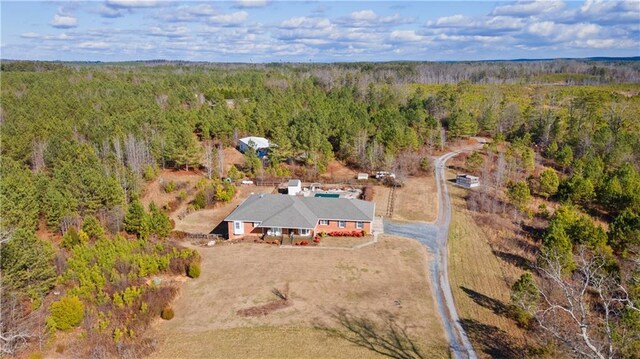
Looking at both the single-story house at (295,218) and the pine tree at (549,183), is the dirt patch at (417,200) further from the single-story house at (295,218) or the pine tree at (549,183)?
the pine tree at (549,183)

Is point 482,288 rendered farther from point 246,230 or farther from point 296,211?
point 246,230

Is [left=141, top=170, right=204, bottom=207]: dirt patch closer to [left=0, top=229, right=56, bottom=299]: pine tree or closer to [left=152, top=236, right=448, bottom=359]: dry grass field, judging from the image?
[left=152, top=236, right=448, bottom=359]: dry grass field

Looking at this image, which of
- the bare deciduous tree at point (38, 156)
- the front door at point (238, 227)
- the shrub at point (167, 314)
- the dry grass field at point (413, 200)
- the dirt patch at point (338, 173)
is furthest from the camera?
the dirt patch at point (338, 173)

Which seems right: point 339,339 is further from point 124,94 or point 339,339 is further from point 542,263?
point 124,94

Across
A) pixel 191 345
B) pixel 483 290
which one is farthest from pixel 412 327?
pixel 191 345

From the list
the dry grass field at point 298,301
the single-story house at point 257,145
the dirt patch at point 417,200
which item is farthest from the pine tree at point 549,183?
the single-story house at point 257,145

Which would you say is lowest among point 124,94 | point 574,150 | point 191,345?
point 191,345

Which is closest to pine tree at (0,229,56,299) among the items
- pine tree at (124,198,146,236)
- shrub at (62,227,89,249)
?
shrub at (62,227,89,249)
